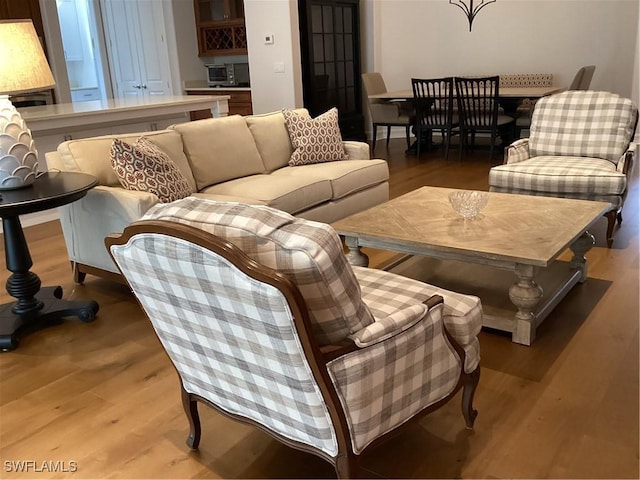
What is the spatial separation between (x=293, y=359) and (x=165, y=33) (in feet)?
24.6

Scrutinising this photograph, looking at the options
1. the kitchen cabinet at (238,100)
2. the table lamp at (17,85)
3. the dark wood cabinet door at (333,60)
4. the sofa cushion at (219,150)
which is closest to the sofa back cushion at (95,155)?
the sofa cushion at (219,150)

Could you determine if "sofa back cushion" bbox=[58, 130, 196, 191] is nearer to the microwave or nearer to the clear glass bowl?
the clear glass bowl

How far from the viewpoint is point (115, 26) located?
8.52 m

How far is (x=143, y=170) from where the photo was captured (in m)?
3.04

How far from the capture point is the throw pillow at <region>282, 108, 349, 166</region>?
4.27 m

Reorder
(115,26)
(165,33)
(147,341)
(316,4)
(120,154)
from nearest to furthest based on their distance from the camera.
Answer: (147,341) < (120,154) < (316,4) < (165,33) < (115,26)

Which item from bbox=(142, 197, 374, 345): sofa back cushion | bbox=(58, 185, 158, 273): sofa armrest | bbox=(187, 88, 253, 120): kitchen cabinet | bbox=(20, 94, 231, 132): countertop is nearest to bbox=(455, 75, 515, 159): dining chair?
bbox=(20, 94, 231, 132): countertop

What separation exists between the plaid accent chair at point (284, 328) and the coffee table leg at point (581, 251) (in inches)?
61.8

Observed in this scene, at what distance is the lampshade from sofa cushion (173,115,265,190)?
107cm

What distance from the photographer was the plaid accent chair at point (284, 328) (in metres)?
1.32

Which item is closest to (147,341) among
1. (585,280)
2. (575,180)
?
(585,280)

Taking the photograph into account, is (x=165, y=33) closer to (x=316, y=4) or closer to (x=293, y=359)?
(x=316, y=4)

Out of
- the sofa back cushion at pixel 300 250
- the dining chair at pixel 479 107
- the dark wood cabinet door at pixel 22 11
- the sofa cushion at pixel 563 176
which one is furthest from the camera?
the dark wood cabinet door at pixel 22 11

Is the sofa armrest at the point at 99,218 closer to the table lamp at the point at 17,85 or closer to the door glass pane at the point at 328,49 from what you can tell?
the table lamp at the point at 17,85
